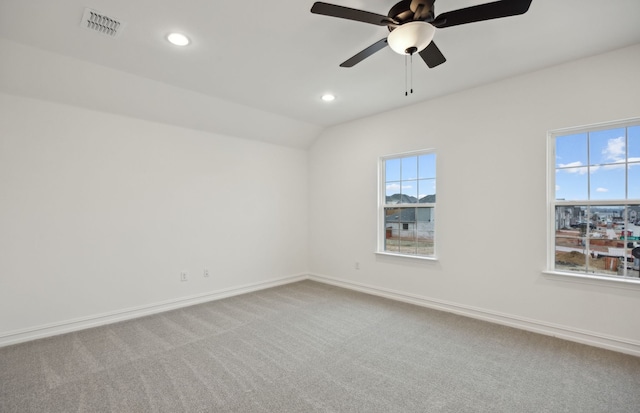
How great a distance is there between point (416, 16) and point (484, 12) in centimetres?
39

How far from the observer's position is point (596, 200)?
2898 mm

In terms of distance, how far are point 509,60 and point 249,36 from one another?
2.48 m

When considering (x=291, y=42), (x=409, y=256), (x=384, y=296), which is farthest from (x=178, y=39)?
(x=384, y=296)

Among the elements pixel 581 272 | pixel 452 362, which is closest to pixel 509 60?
pixel 581 272

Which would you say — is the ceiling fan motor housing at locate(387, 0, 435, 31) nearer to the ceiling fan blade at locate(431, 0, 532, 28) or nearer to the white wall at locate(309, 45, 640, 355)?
the ceiling fan blade at locate(431, 0, 532, 28)

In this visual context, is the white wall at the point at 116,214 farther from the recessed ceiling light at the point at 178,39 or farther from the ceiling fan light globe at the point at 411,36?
the ceiling fan light globe at the point at 411,36

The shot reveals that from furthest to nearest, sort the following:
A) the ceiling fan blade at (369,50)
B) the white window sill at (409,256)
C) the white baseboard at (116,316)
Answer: the white window sill at (409,256) < the white baseboard at (116,316) < the ceiling fan blade at (369,50)

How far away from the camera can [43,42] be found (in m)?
2.55

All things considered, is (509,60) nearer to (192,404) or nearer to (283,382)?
(283,382)

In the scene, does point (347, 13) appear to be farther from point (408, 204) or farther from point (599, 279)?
point (599, 279)

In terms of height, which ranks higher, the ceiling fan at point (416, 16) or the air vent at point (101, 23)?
the air vent at point (101, 23)

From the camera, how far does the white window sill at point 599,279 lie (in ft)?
8.70

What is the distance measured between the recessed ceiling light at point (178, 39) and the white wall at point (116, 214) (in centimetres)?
155

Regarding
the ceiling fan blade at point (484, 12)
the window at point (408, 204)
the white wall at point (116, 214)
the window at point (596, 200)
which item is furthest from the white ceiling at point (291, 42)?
the window at point (408, 204)
